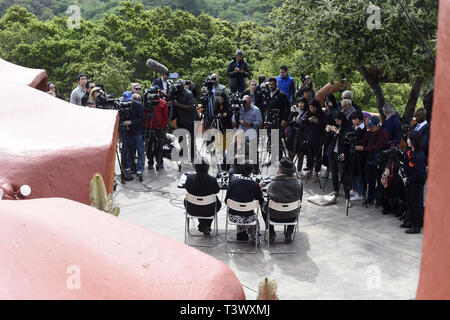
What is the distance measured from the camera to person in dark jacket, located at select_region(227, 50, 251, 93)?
44.6 ft

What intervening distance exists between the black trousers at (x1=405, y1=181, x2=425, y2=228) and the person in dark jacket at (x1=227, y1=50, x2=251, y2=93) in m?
6.38

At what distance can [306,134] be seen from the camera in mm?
10664

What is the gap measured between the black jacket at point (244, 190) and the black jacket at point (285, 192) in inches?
8.3

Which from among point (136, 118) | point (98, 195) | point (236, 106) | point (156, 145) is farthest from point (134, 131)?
point (98, 195)

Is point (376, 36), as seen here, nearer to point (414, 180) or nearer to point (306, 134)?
point (414, 180)

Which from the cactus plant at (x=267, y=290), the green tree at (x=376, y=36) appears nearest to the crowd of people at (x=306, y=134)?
the green tree at (x=376, y=36)

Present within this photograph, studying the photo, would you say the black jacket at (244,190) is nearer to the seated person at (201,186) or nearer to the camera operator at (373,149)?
the seated person at (201,186)

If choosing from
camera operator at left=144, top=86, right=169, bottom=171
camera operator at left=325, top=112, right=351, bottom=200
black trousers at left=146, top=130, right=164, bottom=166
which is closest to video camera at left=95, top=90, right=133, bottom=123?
camera operator at left=144, top=86, right=169, bottom=171

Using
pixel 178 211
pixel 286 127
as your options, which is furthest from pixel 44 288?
pixel 286 127

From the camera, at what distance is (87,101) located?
11.9m

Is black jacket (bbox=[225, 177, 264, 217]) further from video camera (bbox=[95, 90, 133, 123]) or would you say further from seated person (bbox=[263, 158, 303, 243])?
video camera (bbox=[95, 90, 133, 123])

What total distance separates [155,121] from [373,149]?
465 cm

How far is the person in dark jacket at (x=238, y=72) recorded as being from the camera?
13.6m
